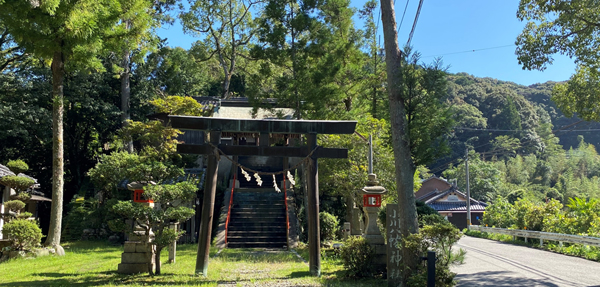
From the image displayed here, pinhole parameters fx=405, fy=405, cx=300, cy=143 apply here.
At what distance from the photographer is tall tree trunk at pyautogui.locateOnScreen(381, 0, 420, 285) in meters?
8.39

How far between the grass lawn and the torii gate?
0.63 metres

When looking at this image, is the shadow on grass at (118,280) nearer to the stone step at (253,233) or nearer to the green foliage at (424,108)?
the green foliage at (424,108)

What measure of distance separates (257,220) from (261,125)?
28.3 ft

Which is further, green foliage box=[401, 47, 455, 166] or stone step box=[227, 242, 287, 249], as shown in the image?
stone step box=[227, 242, 287, 249]

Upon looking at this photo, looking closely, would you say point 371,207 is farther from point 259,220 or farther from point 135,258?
point 259,220

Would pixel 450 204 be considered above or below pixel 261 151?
below

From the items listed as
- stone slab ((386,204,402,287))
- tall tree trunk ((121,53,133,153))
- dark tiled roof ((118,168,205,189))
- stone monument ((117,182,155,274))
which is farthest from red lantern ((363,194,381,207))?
tall tree trunk ((121,53,133,153))

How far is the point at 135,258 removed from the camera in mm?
9750

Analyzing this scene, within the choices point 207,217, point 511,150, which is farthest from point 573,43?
point 511,150

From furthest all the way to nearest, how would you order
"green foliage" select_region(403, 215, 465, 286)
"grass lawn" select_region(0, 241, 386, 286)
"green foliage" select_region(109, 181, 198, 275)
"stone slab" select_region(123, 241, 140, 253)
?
"stone slab" select_region(123, 241, 140, 253)
"green foliage" select_region(109, 181, 198, 275)
"grass lawn" select_region(0, 241, 386, 286)
"green foliage" select_region(403, 215, 465, 286)

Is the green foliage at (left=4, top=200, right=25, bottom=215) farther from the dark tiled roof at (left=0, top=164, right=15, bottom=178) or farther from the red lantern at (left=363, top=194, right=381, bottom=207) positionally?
the red lantern at (left=363, top=194, right=381, bottom=207)

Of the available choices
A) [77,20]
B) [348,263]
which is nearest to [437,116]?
[348,263]

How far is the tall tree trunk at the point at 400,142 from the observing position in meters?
8.39

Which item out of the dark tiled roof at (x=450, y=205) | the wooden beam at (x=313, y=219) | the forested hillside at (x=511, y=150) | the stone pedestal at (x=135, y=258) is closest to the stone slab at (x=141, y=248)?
the stone pedestal at (x=135, y=258)
